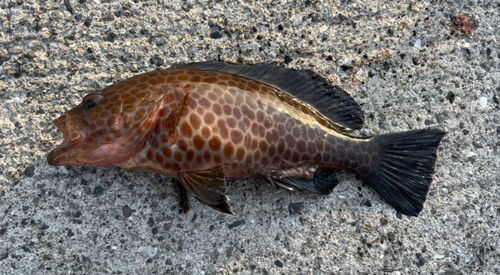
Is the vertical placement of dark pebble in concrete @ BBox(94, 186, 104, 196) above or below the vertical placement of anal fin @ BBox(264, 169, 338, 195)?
below

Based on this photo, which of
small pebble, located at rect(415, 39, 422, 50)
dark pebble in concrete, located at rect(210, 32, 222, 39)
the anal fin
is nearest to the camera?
the anal fin

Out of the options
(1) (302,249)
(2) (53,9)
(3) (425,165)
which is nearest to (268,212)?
(1) (302,249)

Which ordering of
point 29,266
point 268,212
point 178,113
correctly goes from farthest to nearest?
point 268,212
point 29,266
point 178,113

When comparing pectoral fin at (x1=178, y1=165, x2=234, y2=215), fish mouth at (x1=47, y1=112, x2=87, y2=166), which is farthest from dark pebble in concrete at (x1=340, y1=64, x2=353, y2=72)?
fish mouth at (x1=47, y1=112, x2=87, y2=166)

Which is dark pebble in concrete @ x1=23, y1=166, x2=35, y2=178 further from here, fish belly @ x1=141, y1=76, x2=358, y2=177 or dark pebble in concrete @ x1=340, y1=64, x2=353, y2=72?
dark pebble in concrete @ x1=340, y1=64, x2=353, y2=72

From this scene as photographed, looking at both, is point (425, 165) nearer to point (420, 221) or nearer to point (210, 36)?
point (420, 221)

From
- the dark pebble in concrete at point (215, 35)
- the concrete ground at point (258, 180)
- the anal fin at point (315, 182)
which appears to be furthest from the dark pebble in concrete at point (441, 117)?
the dark pebble in concrete at point (215, 35)
